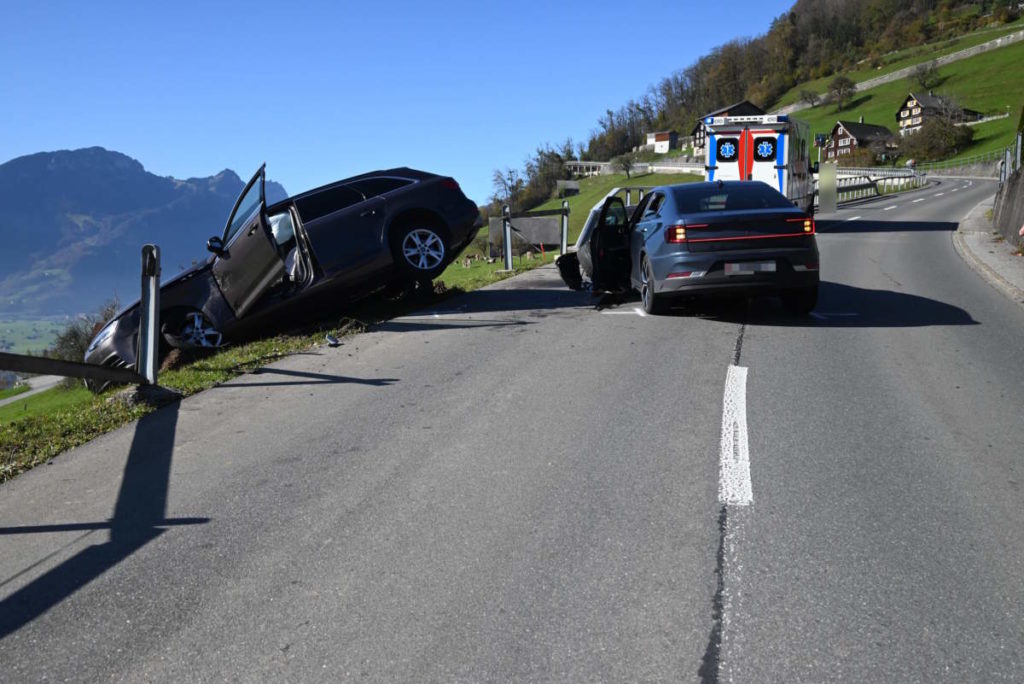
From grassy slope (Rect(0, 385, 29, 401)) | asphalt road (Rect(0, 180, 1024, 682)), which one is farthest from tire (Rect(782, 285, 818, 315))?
grassy slope (Rect(0, 385, 29, 401))

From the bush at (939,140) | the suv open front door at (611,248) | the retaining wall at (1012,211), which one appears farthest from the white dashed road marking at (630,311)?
the bush at (939,140)

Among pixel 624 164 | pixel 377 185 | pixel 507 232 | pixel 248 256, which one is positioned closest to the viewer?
pixel 248 256

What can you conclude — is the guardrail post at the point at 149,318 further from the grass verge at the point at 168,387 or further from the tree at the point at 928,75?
the tree at the point at 928,75

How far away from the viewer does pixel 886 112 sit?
129 m

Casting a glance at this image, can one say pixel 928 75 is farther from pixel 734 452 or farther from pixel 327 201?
pixel 734 452

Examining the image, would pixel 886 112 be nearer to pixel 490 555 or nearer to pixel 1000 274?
pixel 1000 274

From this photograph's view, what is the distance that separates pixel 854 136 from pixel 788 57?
56083 mm

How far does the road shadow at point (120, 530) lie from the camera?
12.9 feet

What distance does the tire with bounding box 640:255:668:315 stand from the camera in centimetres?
1082

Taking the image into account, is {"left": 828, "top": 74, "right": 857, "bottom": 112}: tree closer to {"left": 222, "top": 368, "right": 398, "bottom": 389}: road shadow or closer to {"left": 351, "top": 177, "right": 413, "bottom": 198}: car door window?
{"left": 351, "top": 177, "right": 413, "bottom": 198}: car door window

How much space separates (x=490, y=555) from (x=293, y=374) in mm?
5047

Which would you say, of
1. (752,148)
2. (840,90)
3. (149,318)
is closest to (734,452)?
(149,318)

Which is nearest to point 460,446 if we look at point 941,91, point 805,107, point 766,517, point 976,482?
point 766,517

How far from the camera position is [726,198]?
10781mm
